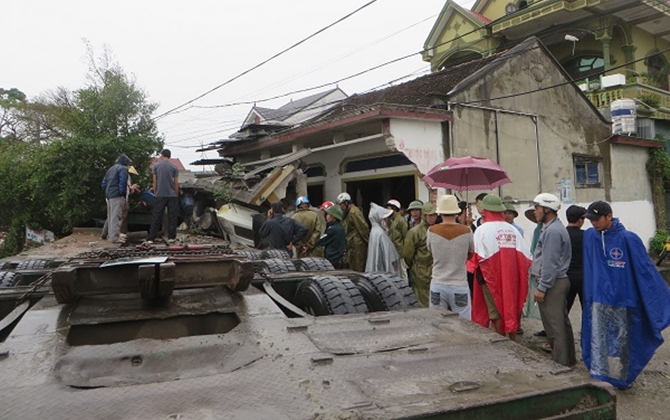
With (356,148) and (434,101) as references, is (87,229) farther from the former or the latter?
(434,101)

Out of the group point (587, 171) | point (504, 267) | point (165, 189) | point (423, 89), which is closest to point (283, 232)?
point (165, 189)

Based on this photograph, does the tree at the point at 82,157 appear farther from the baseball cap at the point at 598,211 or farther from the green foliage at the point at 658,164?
the green foliage at the point at 658,164

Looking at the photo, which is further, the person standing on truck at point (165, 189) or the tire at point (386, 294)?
the person standing on truck at point (165, 189)

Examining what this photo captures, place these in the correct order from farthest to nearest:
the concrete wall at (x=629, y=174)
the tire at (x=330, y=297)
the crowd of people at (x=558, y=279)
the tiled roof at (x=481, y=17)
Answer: the tiled roof at (x=481, y=17) < the concrete wall at (x=629, y=174) < the crowd of people at (x=558, y=279) < the tire at (x=330, y=297)

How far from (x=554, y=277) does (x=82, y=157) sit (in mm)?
10502

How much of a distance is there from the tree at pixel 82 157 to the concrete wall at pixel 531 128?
25.6ft

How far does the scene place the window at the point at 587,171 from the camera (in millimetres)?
14039

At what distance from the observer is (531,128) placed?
42.0ft

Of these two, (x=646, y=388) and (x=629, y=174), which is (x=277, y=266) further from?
(x=629, y=174)

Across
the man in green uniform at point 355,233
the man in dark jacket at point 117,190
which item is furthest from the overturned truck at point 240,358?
the man in dark jacket at point 117,190

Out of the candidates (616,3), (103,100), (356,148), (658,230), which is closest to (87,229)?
(103,100)

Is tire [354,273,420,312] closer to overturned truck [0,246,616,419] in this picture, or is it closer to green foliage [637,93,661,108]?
overturned truck [0,246,616,419]

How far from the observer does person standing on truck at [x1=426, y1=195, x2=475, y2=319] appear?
5023 millimetres

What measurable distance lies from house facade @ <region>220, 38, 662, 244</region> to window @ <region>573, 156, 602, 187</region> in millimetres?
28
